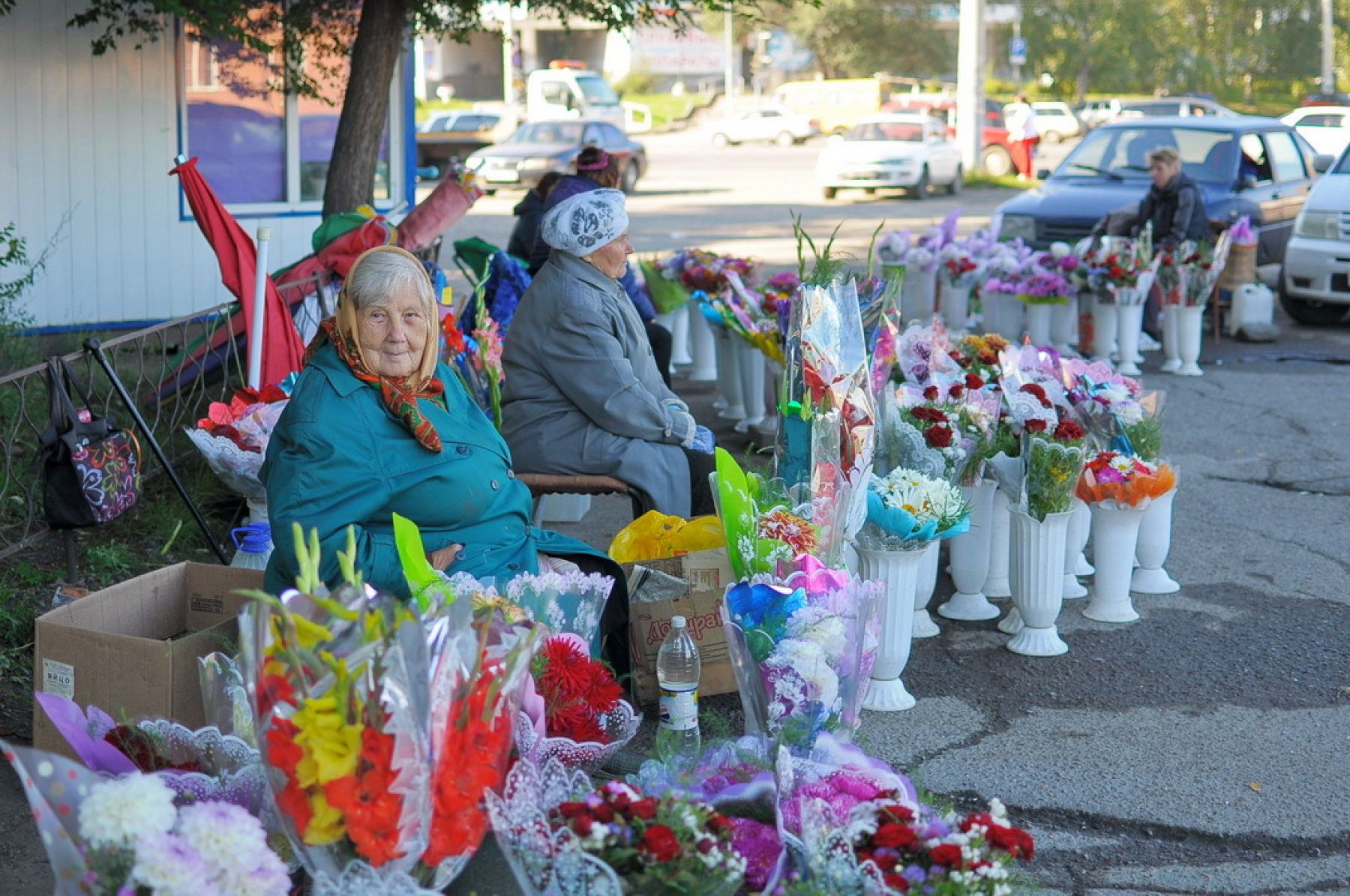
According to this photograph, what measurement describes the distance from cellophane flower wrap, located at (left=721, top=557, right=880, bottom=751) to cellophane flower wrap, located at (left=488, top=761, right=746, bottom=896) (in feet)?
2.26

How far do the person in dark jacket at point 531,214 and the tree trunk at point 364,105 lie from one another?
36.3 inches

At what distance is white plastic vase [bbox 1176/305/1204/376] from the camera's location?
9.99 m

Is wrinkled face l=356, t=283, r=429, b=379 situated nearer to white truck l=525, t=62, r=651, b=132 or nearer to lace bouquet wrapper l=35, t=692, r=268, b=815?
lace bouquet wrapper l=35, t=692, r=268, b=815

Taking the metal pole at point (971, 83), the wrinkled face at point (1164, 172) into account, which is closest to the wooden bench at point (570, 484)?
the wrinkled face at point (1164, 172)

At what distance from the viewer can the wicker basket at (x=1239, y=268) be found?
11.2 metres

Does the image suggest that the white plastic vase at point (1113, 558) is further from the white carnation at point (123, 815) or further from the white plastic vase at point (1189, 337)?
the white plastic vase at point (1189, 337)

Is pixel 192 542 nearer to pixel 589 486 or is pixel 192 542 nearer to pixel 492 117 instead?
pixel 589 486

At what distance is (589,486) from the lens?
4785 mm

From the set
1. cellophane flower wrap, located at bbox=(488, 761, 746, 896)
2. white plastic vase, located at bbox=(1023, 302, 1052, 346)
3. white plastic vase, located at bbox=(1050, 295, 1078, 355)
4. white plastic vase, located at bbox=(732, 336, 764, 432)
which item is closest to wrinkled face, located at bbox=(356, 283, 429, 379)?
cellophane flower wrap, located at bbox=(488, 761, 746, 896)

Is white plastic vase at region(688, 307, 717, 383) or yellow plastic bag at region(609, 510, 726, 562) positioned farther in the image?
white plastic vase at region(688, 307, 717, 383)

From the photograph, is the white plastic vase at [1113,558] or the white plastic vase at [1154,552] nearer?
the white plastic vase at [1113,558]

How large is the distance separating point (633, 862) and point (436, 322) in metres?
1.74

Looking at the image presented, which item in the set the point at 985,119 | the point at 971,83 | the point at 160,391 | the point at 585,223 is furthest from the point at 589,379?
the point at 985,119

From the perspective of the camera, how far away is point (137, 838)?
7.11 feet
